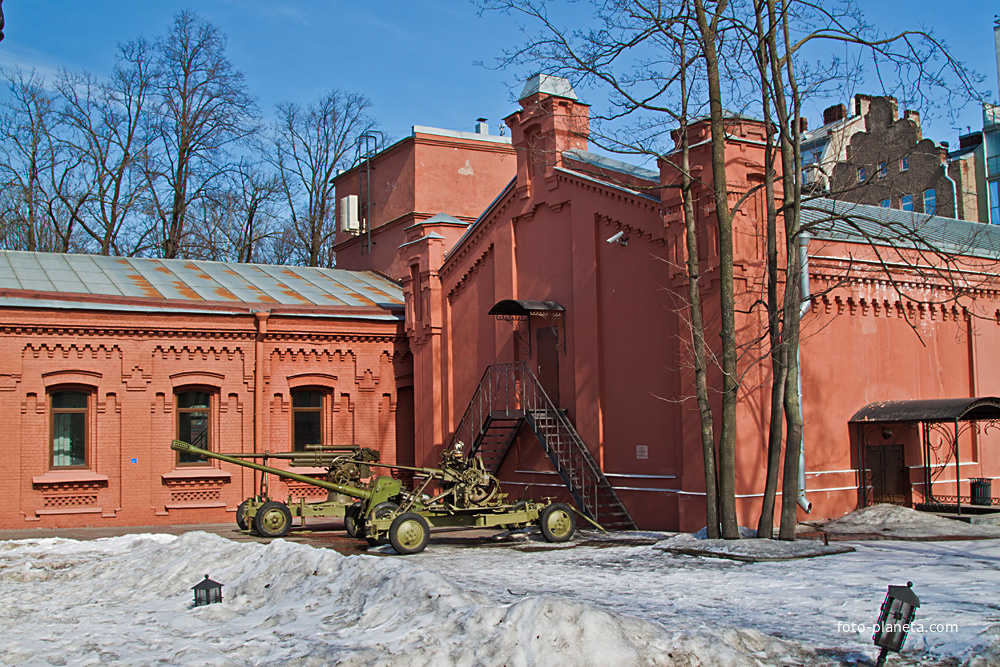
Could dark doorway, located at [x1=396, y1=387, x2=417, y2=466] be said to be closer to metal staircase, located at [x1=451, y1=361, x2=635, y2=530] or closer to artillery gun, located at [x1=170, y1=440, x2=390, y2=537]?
metal staircase, located at [x1=451, y1=361, x2=635, y2=530]

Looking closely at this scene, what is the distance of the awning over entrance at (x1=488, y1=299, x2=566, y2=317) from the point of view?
19250mm

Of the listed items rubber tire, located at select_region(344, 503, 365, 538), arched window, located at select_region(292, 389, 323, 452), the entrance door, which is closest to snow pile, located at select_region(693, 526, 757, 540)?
the entrance door

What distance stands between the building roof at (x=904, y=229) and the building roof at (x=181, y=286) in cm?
1096

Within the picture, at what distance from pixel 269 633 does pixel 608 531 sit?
910cm

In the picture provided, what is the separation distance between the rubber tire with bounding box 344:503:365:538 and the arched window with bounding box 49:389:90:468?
7.48 m

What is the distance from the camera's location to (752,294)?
1598cm

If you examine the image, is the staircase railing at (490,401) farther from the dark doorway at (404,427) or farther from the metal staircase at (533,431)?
the dark doorway at (404,427)

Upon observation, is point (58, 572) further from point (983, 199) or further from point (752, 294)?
point (983, 199)

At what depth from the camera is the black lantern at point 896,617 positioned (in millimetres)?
6820

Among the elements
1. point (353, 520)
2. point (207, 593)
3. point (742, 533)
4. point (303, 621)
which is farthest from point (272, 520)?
point (742, 533)

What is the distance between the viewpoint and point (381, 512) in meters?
15.6

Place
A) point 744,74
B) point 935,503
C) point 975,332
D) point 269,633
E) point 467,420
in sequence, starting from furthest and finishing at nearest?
point 467,420 → point 975,332 → point 935,503 → point 744,74 → point 269,633

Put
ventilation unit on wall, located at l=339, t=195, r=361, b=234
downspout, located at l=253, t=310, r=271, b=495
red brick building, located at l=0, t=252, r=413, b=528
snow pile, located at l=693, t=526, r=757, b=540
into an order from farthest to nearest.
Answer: ventilation unit on wall, located at l=339, t=195, r=361, b=234 < downspout, located at l=253, t=310, r=271, b=495 < red brick building, located at l=0, t=252, r=413, b=528 < snow pile, located at l=693, t=526, r=757, b=540

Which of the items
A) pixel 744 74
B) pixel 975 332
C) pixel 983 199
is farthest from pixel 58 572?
pixel 983 199
